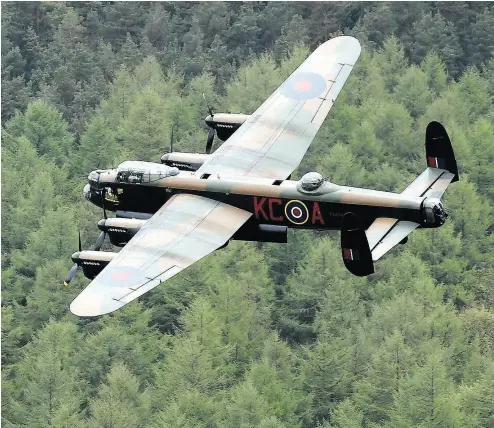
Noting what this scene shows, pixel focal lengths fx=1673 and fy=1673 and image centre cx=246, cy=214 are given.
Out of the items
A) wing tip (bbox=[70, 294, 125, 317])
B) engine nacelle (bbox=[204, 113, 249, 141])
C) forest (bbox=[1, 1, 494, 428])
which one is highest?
wing tip (bbox=[70, 294, 125, 317])

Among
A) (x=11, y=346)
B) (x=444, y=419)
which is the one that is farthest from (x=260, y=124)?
(x=11, y=346)

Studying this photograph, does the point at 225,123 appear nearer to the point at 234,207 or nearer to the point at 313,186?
the point at 234,207

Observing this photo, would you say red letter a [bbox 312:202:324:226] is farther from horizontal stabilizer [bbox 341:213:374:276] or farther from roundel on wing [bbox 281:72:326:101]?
roundel on wing [bbox 281:72:326:101]

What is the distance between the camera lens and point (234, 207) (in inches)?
3760

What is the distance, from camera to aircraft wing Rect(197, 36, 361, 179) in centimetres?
9981

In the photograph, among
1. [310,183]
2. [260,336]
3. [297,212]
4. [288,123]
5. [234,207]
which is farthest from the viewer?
[260,336]

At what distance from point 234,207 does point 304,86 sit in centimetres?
1557

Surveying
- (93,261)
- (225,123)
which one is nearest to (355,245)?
(93,261)

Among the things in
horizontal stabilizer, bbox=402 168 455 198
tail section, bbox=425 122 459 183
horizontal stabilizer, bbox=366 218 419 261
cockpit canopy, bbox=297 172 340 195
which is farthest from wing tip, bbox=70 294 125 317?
tail section, bbox=425 122 459 183

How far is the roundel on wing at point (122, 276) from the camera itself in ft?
286

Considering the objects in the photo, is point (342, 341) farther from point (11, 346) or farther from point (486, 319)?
point (11, 346)

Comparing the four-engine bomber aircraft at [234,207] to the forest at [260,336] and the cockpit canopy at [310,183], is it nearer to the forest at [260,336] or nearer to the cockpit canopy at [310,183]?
the cockpit canopy at [310,183]

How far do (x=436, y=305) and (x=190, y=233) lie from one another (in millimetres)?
83485

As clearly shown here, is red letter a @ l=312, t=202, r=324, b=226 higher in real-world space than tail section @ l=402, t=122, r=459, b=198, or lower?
lower
